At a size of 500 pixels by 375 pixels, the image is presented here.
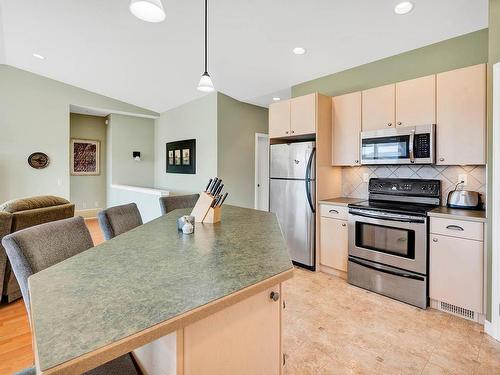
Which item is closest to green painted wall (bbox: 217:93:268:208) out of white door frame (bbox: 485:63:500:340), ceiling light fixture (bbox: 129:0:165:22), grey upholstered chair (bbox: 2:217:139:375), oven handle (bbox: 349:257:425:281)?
oven handle (bbox: 349:257:425:281)

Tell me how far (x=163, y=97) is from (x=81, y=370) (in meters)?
5.96

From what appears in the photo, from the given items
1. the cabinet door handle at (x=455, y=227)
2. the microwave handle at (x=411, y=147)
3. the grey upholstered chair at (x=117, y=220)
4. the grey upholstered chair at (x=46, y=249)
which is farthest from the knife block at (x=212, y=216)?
the microwave handle at (x=411, y=147)

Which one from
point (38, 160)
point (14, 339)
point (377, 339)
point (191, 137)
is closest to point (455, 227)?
point (377, 339)

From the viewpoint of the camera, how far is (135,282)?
0.86 metres

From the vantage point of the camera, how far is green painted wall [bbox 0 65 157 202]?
527cm

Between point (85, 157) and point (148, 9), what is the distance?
6656 mm

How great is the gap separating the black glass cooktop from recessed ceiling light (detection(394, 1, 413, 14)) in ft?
6.06

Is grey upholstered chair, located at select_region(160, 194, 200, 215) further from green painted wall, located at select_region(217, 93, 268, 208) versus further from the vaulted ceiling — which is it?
green painted wall, located at select_region(217, 93, 268, 208)

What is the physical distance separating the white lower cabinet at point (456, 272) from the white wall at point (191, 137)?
3.58 metres

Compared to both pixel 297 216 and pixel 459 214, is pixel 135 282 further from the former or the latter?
pixel 297 216

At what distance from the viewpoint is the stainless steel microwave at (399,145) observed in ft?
9.03

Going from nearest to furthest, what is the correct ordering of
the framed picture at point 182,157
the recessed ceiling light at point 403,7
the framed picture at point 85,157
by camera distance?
the recessed ceiling light at point 403,7 → the framed picture at point 182,157 → the framed picture at point 85,157

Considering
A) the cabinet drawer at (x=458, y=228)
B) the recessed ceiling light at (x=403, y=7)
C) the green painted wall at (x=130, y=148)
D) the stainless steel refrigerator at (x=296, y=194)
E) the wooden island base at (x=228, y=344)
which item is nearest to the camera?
the wooden island base at (x=228, y=344)

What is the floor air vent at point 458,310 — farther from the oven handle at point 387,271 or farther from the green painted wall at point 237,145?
the green painted wall at point 237,145
